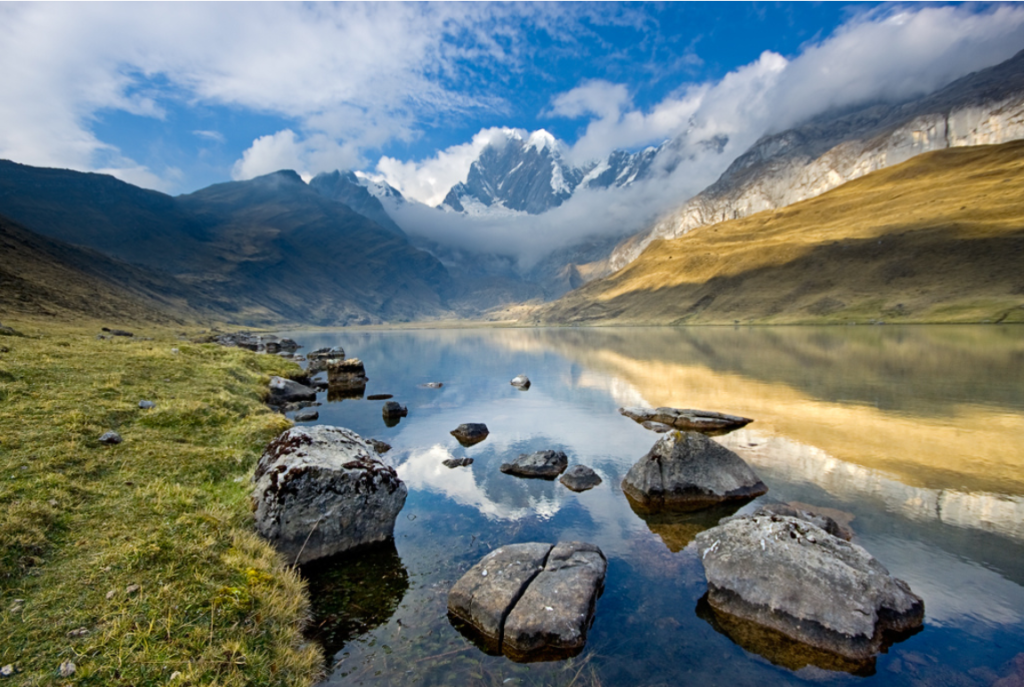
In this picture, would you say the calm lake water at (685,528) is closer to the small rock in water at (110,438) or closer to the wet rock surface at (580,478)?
the wet rock surface at (580,478)

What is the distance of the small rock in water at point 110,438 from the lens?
1463cm

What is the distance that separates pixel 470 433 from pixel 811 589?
1923 cm

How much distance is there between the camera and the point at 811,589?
1020 centimetres

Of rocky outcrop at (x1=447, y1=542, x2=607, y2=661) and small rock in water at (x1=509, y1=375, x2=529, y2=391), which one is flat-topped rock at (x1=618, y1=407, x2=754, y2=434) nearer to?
small rock in water at (x1=509, y1=375, x2=529, y2=391)

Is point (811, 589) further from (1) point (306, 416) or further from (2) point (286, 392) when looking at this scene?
(2) point (286, 392)

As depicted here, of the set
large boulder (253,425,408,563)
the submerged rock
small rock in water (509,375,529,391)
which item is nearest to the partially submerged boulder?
the submerged rock

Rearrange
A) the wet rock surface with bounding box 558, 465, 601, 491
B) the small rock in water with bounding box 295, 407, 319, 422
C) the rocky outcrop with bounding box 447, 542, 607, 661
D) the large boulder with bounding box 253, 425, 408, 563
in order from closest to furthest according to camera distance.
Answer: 1. the rocky outcrop with bounding box 447, 542, 607, 661
2. the large boulder with bounding box 253, 425, 408, 563
3. the wet rock surface with bounding box 558, 465, 601, 491
4. the small rock in water with bounding box 295, 407, 319, 422

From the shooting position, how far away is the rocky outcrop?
31.2ft

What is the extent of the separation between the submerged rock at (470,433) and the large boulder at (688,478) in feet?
33.9

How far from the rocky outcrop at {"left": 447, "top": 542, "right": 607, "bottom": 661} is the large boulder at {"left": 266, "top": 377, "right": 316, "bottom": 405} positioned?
2970 centimetres

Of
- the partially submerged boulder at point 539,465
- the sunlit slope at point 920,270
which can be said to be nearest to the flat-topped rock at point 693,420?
the partially submerged boulder at point 539,465

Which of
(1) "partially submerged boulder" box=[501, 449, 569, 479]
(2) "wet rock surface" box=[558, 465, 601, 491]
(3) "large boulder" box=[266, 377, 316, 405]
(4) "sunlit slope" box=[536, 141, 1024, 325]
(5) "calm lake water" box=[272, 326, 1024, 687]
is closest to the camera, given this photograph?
(5) "calm lake water" box=[272, 326, 1024, 687]

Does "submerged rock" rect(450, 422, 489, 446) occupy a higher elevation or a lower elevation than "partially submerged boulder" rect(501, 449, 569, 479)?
lower

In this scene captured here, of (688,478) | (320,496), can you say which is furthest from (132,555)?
(688,478)
